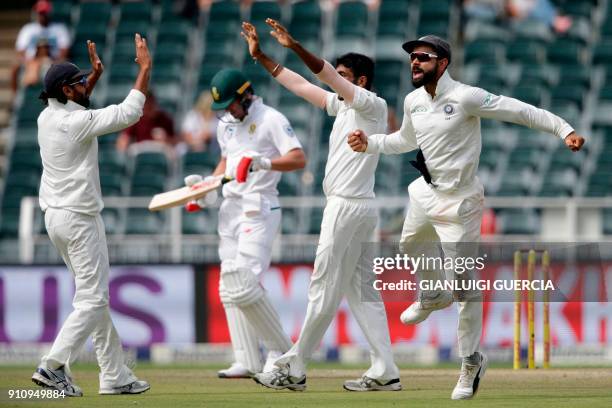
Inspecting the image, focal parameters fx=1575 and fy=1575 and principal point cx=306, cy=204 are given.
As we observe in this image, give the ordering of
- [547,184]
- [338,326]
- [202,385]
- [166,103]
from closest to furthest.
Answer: [202,385]
[338,326]
[547,184]
[166,103]

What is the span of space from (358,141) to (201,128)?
897cm

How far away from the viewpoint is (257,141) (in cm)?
1173

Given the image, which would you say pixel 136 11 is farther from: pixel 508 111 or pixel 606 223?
pixel 508 111

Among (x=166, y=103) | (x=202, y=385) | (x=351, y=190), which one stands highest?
(x=166, y=103)

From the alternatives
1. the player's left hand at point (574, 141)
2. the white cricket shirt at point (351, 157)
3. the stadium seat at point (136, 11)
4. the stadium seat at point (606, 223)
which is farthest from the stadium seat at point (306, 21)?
the player's left hand at point (574, 141)

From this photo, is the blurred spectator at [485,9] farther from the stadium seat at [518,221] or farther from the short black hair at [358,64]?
the short black hair at [358,64]

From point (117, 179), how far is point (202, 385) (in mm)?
7165

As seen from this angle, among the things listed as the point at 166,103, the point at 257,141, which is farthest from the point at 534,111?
the point at 166,103

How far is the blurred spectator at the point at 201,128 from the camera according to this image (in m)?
18.6

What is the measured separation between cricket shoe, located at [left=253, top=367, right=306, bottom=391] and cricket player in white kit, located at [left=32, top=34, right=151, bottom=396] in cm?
103

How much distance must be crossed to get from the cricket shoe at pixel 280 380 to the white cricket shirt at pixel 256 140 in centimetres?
176

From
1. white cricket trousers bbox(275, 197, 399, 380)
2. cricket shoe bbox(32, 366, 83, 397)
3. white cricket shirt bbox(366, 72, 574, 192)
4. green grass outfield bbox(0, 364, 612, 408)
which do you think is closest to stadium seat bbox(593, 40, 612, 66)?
green grass outfield bbox(0, 364, 612, 408)

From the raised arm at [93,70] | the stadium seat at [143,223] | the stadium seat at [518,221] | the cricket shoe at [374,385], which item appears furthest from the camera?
the stadium seat at [143,223]

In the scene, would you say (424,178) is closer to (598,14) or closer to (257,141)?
(257,141)
